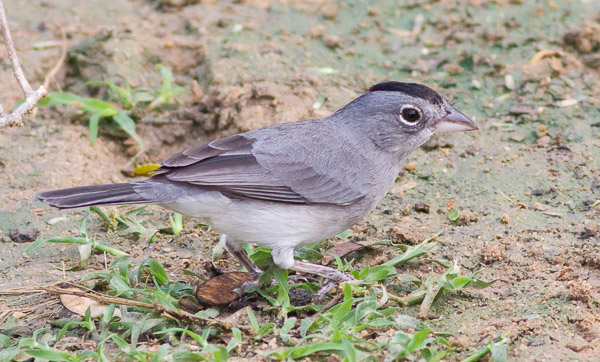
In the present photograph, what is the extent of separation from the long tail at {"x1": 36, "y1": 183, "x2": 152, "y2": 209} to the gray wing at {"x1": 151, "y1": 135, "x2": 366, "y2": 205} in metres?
0.36

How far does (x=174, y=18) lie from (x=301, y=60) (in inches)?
80.4

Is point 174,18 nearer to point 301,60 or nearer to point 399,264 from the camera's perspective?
point 301,60

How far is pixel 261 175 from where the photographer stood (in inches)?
207

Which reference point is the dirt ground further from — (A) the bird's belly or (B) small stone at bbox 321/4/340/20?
(A) the bird's belly

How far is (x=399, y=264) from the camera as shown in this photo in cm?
548

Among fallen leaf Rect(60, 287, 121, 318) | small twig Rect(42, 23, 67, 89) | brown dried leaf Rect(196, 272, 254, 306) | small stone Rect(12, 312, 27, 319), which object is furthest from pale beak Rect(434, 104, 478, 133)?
small twig Rect(42, 23, 67, 89)

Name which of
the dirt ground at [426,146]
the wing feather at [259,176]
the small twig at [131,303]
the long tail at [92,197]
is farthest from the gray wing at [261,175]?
the small twig at [131,303]

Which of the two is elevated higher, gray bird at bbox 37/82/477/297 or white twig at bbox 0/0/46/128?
white twig at bbox 0/0/46/128

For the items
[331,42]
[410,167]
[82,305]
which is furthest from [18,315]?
[331,42]

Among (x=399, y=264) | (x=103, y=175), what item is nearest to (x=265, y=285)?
(x=399, y=264)

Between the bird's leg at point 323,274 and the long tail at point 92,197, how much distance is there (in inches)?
46.6

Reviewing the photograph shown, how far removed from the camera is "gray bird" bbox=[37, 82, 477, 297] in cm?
512

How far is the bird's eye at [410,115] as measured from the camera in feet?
18.4

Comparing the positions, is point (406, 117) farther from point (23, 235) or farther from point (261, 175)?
point (23, 235)
